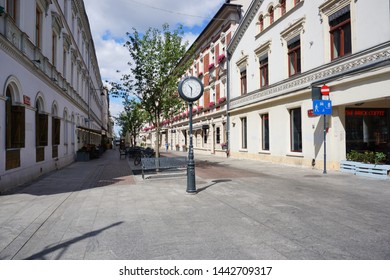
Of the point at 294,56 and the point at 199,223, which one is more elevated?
the point at 294,56

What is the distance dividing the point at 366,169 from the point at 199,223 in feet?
29.1

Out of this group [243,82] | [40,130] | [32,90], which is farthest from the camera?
[243,82]

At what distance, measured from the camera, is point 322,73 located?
44.3 ft

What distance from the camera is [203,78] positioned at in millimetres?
30828

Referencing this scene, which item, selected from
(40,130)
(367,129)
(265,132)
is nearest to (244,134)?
(265,132)

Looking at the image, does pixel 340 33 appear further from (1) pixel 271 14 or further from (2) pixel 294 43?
(1) pixel 271 14

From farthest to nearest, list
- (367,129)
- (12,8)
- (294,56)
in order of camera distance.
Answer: (294,56) → (367,129) → (12,8)

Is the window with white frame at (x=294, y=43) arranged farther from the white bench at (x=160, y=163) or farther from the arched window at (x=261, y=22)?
the white bench at (x=160, y=163)

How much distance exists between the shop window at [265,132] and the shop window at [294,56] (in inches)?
148

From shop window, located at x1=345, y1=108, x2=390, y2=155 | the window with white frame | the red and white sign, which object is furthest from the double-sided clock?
the window with white frame

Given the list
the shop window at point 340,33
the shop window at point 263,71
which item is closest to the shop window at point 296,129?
the shop window at point 340,33

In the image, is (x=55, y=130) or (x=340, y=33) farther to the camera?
(x=55, y=130)

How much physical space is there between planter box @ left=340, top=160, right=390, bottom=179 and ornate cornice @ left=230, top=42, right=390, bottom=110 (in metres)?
3.86

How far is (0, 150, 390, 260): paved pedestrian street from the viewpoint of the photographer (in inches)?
151
